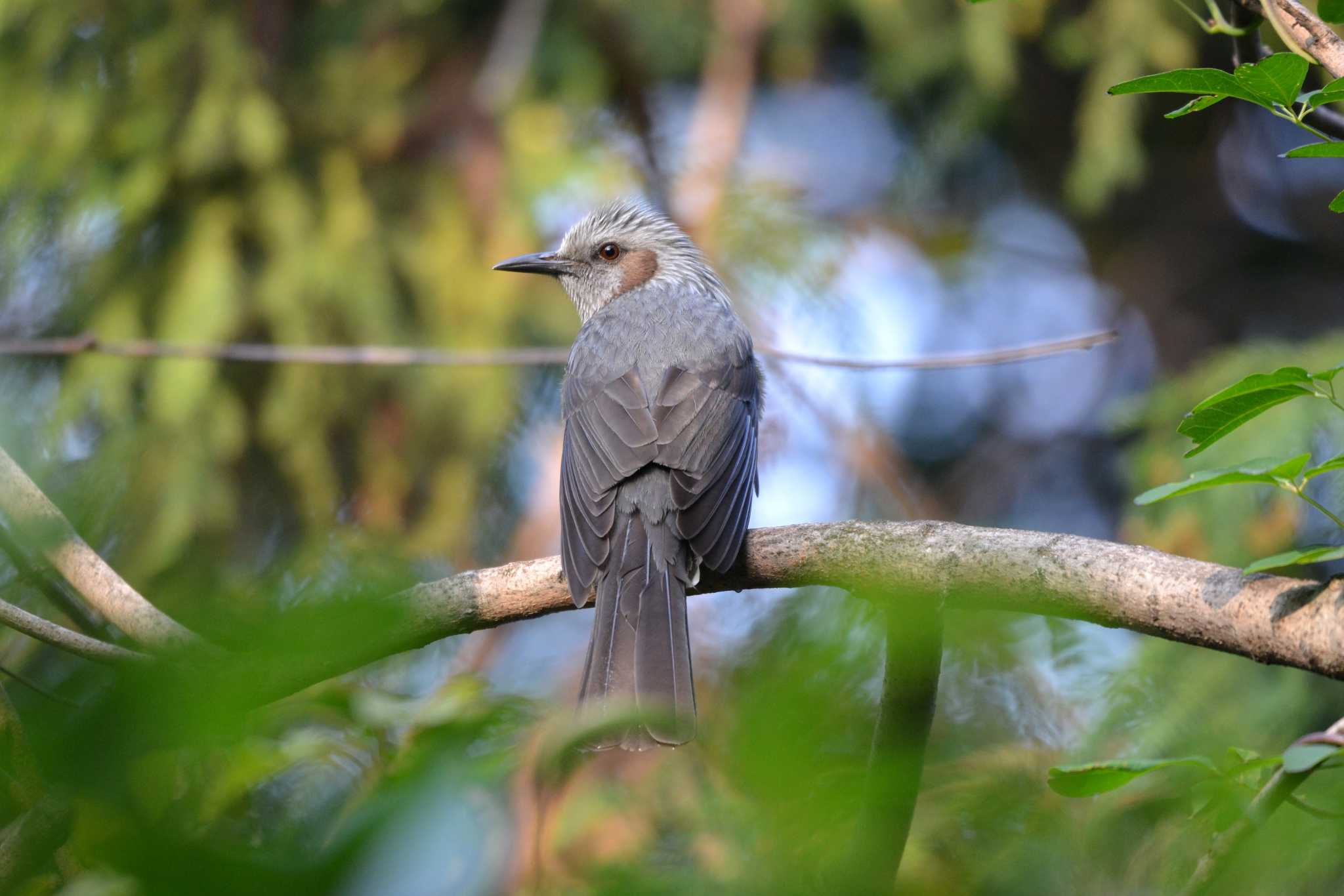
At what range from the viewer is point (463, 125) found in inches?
221

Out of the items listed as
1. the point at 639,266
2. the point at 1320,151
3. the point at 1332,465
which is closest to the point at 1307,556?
the point at 1332,465

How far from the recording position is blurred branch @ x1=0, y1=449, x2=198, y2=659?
191cm

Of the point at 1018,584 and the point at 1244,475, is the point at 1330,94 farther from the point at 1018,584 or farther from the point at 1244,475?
the point at 1018,584

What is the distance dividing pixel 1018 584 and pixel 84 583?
1.97m

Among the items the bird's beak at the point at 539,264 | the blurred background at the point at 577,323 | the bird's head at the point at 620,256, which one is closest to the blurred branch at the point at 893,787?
the blurred background at the point at 577,323

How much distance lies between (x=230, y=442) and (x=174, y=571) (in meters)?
0.68

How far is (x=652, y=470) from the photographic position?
3502 millimetres

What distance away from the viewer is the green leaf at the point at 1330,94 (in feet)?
4.47

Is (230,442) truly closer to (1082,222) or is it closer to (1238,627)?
(1238,627)

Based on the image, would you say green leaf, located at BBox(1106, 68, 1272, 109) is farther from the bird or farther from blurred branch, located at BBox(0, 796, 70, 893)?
blurred branch, located at BBox(0, 796, 70, 893)

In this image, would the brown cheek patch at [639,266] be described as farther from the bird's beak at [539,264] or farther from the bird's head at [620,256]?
the bird's beak at [539,264]

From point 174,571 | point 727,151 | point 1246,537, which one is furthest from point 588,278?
point 1246,537

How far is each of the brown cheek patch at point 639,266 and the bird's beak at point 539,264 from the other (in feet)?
0.84

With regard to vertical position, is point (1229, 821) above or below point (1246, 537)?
above
